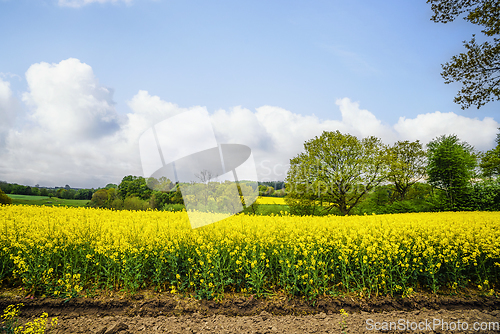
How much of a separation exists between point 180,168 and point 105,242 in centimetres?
228

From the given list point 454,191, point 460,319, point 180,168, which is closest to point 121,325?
point 180,168

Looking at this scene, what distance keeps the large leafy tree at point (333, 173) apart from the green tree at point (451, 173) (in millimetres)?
7754

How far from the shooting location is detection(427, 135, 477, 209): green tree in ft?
79.4

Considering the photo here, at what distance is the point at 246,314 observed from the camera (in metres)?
3.93

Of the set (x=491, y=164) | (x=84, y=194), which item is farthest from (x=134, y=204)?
(x=491, y=164)

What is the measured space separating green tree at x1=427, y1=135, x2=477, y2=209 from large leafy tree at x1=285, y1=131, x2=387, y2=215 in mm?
7754

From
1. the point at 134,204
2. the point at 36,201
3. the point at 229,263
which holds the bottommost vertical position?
the point at 229,263

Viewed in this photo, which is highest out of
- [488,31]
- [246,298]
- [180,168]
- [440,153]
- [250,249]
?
[488,31]

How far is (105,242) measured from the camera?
5.20m

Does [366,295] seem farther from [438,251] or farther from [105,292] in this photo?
[105,292]

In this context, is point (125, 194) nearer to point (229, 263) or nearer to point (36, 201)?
point (36, 201)

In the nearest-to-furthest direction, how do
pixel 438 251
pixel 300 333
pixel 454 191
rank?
1. pixel 300 333
2. pixel 438 251
3. pixel 454 191

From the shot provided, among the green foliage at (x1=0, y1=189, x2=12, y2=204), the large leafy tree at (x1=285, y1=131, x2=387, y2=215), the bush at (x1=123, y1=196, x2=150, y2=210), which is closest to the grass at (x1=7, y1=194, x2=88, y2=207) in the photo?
the green foliage at (x1=0, y1=189, x2=12, y2=204)

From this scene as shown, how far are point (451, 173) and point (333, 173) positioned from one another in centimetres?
1383
